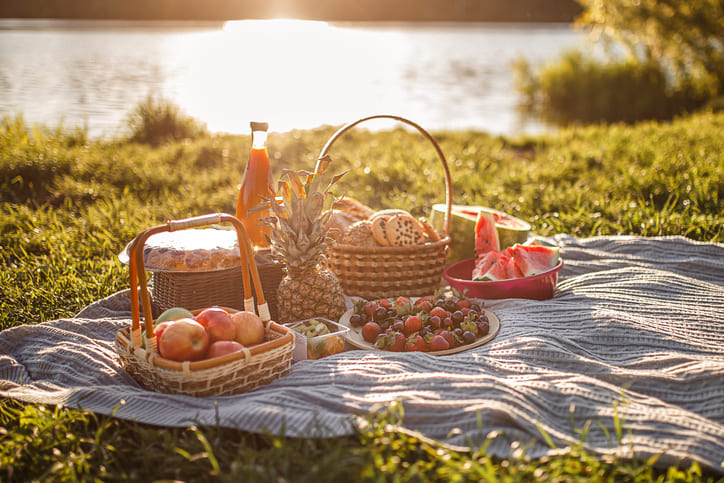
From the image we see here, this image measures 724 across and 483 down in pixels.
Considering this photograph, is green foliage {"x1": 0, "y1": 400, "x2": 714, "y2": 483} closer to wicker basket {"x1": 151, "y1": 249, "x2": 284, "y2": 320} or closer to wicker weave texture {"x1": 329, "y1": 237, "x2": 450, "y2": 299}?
wicker basket {"x1": 151, "y1": 249, "x2": 284, "y2": 320}

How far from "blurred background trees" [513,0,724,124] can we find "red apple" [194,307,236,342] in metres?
16.7

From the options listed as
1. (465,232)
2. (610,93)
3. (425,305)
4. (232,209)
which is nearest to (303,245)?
(425,305)

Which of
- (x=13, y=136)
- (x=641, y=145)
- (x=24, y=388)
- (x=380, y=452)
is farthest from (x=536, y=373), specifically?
(x=13, y=136)

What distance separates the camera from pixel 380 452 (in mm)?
2145

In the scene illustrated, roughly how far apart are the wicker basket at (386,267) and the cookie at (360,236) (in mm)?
65

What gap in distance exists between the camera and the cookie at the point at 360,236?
3.67 metres

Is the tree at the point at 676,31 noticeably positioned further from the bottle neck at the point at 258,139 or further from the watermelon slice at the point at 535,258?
the bottle neck at the point at 258,139

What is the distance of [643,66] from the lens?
17938 mm

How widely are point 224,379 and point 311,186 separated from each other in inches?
45.4

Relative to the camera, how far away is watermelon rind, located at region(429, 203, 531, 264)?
160 inches

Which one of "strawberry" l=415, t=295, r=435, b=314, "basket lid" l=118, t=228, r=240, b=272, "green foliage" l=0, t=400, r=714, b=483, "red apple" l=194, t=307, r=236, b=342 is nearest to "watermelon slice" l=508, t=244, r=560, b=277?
"strawberry" l=415, t=295, r=435, b=314

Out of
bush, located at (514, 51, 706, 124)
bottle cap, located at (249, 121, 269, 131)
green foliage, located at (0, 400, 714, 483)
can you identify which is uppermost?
bush, located at (514, 51, 706, 124)

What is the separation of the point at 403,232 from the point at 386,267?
0.24 metres

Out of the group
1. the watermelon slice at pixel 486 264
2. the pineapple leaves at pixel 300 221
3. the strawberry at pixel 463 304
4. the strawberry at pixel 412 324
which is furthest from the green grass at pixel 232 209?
the watermelon slice at pixel 486 264
